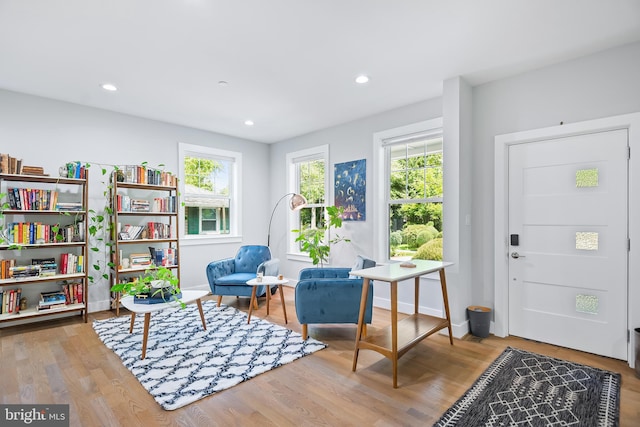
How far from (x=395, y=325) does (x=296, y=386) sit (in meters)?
0.84

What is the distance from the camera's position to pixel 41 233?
3.56m

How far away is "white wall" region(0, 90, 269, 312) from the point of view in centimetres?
368

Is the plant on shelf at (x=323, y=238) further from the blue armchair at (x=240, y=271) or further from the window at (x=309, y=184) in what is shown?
the blue armchair at (x=240, y=271)

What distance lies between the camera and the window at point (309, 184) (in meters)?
5.26

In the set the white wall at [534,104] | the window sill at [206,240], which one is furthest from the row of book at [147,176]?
the white wall at [534,104]

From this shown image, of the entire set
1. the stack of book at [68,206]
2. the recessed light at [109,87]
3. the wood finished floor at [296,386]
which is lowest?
the wood finished floor at [296,386]

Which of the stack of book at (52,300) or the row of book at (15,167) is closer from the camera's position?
the row of book at (15,167)

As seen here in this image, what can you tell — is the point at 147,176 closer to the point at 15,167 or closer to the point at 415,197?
the point at 15,167

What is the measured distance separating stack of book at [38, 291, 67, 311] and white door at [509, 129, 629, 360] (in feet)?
16.0

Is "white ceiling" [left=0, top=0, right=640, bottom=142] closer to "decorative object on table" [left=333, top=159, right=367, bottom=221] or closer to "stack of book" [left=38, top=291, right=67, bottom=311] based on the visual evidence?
"decorative object on table" [left=333, top=159, right=367, bottom=221]

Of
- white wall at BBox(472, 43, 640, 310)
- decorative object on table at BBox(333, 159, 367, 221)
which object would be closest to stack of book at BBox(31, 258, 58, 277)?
decorative object on table at BBox(333, 159, 367, 221)

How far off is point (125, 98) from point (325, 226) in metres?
3.11

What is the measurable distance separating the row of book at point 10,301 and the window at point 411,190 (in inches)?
163

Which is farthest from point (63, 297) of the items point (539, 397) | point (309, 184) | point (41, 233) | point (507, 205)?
point (507, 205)
